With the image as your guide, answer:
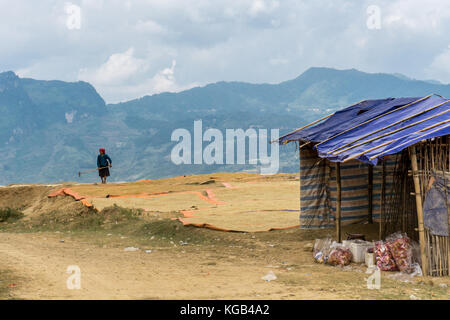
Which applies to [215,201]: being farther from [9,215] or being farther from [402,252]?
[402,252]

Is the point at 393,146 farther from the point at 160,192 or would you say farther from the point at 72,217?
the point at 160,192

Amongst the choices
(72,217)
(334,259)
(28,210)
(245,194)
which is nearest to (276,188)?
(245,194)

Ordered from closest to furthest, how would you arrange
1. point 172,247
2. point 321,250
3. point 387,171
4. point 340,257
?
point 340,257 → point 321,250 → point 387,171 → point 172,247

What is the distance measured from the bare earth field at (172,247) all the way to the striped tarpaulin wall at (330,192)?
0.28m

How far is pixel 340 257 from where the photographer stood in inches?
339

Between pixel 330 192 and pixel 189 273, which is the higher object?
pixel 330 192

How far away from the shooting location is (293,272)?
8.16m

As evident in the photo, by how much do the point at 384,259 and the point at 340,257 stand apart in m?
0.70

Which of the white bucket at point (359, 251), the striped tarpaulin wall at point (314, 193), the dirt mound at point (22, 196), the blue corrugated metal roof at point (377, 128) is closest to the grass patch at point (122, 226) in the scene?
the striped tarpaulin wall at point (314, 193)

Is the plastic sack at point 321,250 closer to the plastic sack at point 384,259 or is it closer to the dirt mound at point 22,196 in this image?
the plastic sack at point 384,259

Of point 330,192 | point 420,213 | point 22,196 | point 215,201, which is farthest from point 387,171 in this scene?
point 22,196

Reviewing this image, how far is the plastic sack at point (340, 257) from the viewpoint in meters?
→ 8.59

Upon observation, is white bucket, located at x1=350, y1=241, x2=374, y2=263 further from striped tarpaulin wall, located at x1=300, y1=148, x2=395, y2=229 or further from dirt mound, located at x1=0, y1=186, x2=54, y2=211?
dirt mound, located at x1=0, y1=186, x2=54, y2=211

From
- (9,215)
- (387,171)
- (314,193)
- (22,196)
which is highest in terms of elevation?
(387,171)
